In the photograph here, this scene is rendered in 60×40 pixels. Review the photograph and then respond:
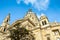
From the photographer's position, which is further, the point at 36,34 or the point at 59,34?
the point at 36,34

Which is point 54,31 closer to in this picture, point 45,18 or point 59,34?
point 59,34

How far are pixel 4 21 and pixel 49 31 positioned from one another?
2008cm

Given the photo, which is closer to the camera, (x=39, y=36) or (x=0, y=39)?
(x=39, y=36)

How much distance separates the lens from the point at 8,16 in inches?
1799

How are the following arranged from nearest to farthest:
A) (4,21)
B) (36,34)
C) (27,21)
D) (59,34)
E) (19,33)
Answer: (19,33), (59,34), (36,34), (27,21), (4,21)

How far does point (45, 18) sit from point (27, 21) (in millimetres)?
6128

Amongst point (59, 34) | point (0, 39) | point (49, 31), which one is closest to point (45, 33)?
point (49, 31)

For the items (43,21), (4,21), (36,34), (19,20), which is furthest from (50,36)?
(4,21)

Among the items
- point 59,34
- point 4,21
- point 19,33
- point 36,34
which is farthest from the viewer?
point 4,21

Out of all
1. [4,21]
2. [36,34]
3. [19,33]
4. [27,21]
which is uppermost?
[4,21]

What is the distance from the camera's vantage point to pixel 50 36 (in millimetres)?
29969

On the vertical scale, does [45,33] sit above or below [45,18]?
below

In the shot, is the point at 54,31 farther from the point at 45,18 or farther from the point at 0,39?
the point at 0,39

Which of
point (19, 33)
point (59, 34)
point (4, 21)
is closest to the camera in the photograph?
point (19, 33)
